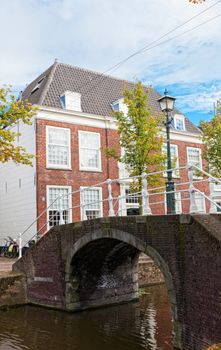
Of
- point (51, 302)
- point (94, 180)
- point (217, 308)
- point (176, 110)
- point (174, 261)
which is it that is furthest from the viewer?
point (176, 110)

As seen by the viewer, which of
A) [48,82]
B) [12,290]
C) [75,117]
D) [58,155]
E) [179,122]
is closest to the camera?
[12,290]

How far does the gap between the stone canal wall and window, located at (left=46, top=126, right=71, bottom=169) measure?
753cm

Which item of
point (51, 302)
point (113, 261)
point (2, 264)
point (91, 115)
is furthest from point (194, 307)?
point (91, 115)

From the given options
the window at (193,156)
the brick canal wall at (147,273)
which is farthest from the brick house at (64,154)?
the brick canal wall at (147,273)

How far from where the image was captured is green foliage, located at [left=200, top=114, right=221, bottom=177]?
17359 mm

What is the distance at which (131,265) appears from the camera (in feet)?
45.4

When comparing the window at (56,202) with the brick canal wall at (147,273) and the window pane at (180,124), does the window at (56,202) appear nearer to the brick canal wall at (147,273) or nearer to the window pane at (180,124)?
the brick canal wall at (147,273)

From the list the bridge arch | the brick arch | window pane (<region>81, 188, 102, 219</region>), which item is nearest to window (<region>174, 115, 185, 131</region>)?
window pane (<region>81, 188, 102, 219</region>)

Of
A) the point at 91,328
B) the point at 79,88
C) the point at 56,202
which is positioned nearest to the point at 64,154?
the point at 56,202

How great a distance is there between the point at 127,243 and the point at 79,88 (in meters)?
14.6

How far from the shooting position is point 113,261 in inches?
520

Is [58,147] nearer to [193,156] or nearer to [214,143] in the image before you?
[214,143]

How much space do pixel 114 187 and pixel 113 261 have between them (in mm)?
8974

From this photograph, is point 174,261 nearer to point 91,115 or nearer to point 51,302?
point 51,302
